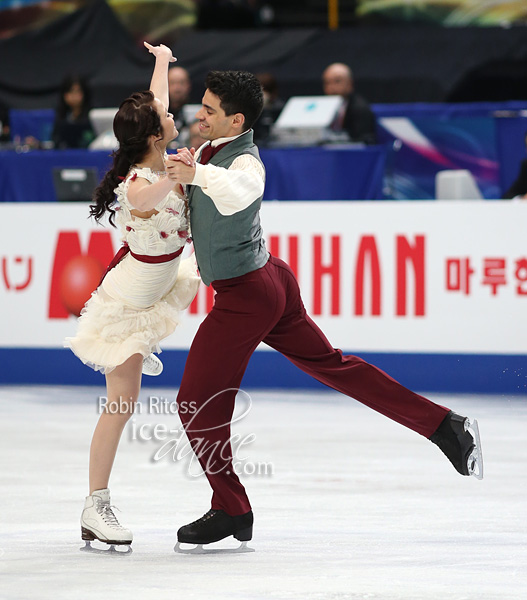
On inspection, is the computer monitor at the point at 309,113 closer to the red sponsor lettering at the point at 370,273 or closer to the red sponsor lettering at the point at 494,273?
the red sponsor lettering at the point at 370,273

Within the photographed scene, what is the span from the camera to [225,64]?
11.9 m

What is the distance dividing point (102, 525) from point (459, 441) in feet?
3.67

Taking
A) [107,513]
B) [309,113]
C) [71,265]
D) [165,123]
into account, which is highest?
[165,123]

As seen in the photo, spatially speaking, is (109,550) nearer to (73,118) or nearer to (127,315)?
(127,315)

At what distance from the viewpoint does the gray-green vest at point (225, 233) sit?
3.34m

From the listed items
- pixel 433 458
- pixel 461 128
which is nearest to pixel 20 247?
pixel 433 458

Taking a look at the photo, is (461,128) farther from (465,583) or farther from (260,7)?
(465,583)

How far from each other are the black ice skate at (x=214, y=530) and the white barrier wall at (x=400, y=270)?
317 centimetres

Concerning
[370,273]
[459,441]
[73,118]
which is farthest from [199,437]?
[73,118]

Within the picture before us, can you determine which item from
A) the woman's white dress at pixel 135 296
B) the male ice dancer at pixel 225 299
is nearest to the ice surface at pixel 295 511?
the male ice dancer at pixel 225 299

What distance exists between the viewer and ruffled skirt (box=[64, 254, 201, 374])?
3.51 meters

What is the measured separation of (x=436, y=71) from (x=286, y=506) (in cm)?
805

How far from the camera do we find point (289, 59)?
12.0 meters

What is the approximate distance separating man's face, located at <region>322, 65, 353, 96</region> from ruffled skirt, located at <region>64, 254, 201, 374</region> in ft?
16.7
